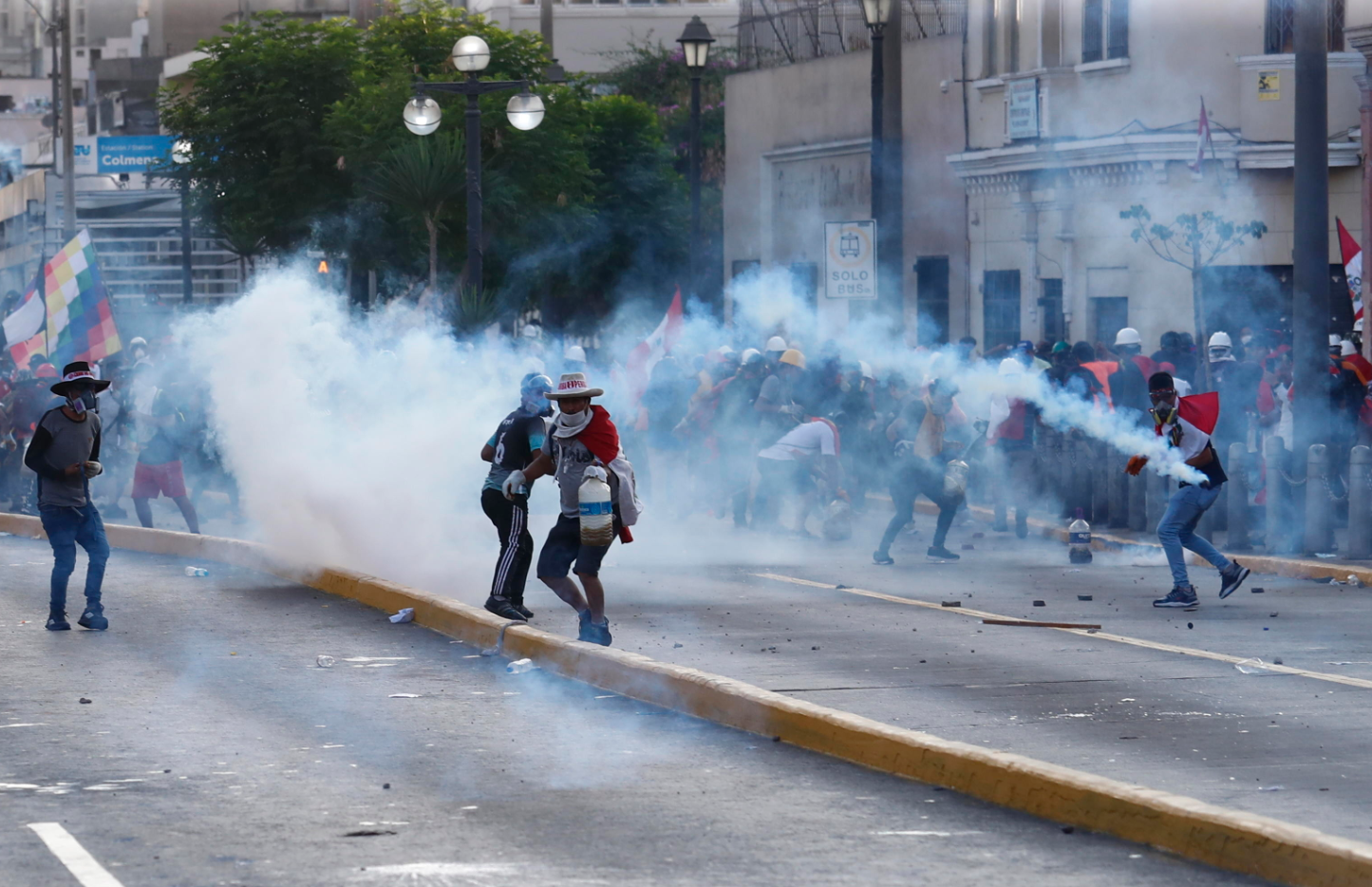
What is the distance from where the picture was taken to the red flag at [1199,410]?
14641 mm

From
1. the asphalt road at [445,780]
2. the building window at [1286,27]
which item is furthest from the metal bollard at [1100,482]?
the building window at [1286,27]

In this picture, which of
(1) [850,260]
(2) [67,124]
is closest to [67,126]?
(2) [67,124]

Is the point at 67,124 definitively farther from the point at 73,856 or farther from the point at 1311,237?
the point at 73,856

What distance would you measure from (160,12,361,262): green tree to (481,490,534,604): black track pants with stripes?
25891 mm

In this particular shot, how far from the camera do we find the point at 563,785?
27.7 feet

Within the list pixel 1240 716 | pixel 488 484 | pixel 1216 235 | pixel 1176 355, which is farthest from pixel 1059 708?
pixel 1216 235

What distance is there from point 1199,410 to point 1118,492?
16.6 ft

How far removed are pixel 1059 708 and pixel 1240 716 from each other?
0.83 m

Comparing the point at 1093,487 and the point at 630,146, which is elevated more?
the point at 630,146

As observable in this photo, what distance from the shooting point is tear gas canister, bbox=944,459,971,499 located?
17969mm

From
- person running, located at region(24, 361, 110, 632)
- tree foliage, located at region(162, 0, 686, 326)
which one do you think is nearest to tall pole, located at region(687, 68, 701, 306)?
tree foliage, located at region(162, 0, 686, 326)

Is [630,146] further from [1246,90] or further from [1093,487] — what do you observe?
[1093,487]

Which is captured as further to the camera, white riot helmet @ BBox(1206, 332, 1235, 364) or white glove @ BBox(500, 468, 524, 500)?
white riot helmet @ BBox(1206, 332, 1235, 364)

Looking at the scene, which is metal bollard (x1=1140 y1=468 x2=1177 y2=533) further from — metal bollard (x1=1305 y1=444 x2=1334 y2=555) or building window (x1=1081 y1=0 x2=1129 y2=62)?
building window (x1=1081 y1=0 x2=1129 y2=62)
